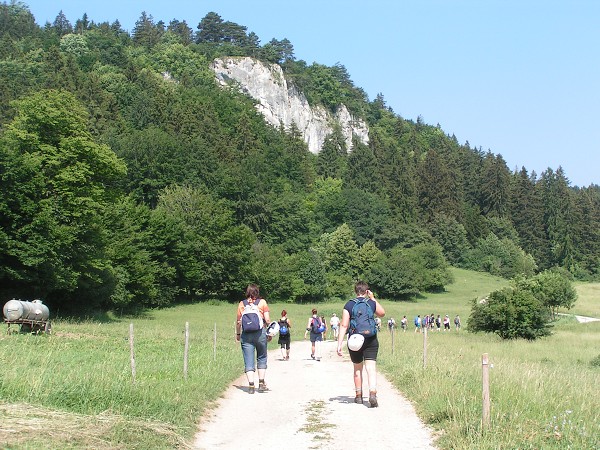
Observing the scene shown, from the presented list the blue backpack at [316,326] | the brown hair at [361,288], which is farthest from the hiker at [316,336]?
the brown hair at [361,288]

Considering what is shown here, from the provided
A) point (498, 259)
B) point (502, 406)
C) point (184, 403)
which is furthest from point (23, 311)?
point (498, 259)

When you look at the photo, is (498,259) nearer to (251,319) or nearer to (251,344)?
(251,344)

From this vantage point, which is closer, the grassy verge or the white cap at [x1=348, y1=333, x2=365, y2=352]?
the grassy verge

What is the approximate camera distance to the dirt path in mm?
8406

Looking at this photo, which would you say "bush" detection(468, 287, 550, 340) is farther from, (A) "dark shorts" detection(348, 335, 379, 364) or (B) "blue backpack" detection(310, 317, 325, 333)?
(A) "dark shorts" detection(348, 335, 379, 364)

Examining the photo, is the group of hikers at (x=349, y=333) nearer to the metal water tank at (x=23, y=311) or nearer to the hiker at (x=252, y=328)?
the hiker at (x=252, y=328)

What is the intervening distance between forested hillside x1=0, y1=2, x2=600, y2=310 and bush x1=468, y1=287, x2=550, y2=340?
24.4 m

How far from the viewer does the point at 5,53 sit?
139875mm

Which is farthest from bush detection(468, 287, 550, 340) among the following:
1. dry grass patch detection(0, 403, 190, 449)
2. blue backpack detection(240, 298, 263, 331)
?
dry grass patch detection(0, 403, 190, 449)

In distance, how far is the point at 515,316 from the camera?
131 ft

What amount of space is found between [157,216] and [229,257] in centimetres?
951

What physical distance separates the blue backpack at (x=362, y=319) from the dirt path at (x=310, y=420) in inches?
48.5

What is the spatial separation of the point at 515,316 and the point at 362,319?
31588 mm

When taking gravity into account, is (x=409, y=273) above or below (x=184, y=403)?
above
